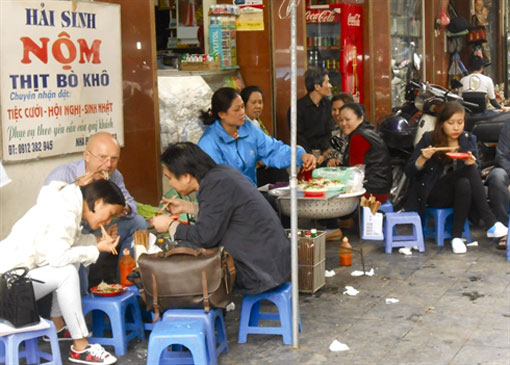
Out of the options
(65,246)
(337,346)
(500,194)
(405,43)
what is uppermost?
(405,43)

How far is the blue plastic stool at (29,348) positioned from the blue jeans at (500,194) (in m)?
4.39

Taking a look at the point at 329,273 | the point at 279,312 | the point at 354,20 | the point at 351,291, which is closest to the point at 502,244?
the point at 329,273

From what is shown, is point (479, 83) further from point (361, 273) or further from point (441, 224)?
point (361, 273)

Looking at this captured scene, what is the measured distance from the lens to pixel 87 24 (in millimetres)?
6598

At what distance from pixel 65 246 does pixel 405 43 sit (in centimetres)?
1006

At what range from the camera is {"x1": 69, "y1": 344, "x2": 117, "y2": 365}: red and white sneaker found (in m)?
4.82

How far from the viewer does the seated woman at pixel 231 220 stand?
4918 millimetres

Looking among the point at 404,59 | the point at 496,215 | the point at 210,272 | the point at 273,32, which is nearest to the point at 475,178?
the point at 496,215

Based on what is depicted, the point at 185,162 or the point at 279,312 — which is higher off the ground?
the point at 185,162

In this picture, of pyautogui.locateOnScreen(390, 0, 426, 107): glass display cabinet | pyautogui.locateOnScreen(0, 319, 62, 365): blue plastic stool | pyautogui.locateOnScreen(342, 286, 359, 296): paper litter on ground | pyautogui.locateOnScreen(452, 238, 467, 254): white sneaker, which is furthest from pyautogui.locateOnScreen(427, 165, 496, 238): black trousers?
pyautogui.locateOnScreen(390, 0, 426, 107): glass display cabinet

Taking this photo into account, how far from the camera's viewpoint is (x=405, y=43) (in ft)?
45.1

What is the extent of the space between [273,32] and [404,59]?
4.92 metres

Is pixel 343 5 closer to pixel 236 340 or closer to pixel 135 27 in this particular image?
pixel 135 27

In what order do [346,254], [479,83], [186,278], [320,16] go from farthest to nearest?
[479,83] → [320,16] → [346,254] → [186,278]
